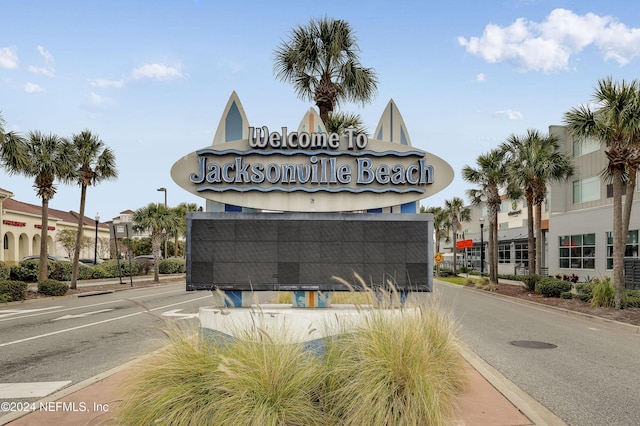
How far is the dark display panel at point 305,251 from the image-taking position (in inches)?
334

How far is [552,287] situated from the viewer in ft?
83.0

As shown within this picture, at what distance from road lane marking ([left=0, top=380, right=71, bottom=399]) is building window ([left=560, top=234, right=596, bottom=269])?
116ft

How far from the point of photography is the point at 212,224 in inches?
340

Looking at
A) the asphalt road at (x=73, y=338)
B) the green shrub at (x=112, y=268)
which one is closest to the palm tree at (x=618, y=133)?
the asphalt road at (x=73, y=338)

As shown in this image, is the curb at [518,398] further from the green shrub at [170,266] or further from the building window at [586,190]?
the green shrub at [170,266]

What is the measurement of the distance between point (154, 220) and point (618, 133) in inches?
1423

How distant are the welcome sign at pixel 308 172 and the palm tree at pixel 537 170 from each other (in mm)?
22327

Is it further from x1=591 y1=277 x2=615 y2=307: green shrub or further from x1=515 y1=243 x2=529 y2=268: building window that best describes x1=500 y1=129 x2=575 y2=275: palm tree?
x1=515 y1=243 x2=529 y2=268: building window

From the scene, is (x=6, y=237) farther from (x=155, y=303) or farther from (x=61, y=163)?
(x=155, y=303)

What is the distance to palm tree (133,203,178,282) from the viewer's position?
43.0 metres

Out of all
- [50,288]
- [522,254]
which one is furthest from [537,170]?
[50,288]

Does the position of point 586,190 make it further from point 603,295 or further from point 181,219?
point 181,219

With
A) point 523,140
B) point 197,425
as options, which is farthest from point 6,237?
point 197,425

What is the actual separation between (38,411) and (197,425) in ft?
9.70
